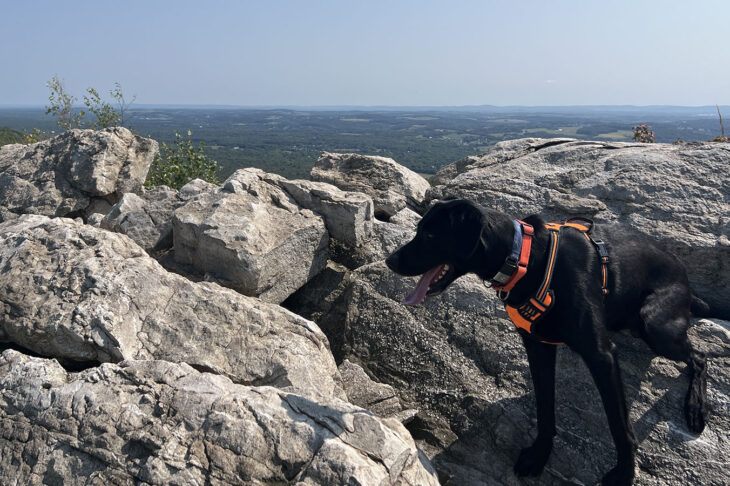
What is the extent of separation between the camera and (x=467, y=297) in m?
5.00

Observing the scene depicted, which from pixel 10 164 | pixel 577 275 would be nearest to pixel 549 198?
pixel 577 275

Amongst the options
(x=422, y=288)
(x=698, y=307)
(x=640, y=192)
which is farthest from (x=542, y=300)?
(x=640, y=192)

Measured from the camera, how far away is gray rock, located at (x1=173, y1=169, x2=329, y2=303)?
16.7 feet

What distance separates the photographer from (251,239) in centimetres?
516

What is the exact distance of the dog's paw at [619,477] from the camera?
346 cm

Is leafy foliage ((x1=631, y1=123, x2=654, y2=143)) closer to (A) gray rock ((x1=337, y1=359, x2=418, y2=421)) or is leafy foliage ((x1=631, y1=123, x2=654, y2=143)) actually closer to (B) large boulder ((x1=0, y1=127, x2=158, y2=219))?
(A) gray rock ((x1=337, y1=359, x2=418, y2=421))

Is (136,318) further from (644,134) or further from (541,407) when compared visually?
(644,134)

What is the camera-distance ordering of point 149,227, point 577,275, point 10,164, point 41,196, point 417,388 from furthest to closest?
point 10,164, point 41,196, point 149,227, point 417,388, point 577,275

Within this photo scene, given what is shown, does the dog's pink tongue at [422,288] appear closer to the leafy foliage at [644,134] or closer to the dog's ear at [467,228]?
the dog's ear at [467,228]

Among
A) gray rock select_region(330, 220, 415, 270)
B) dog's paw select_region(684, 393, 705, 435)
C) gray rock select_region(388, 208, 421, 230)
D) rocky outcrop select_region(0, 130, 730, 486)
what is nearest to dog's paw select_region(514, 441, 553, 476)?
rocky outcrop select_region(0, 130, 730, 486)

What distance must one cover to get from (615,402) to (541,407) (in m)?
0.56

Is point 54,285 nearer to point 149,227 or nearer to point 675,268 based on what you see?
point 149,227

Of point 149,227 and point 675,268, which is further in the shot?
point 149,227

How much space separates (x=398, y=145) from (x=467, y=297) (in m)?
107
